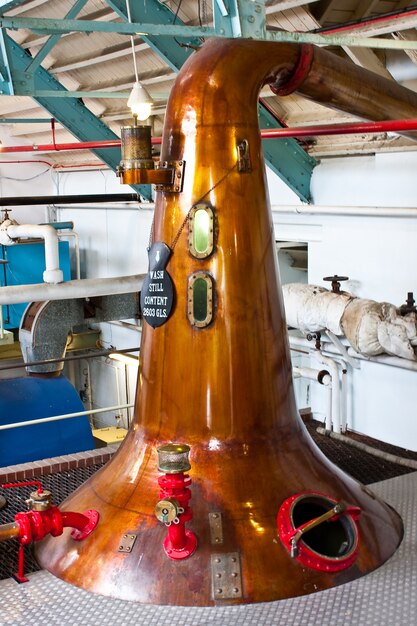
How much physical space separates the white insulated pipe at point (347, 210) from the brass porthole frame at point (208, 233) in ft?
9.42

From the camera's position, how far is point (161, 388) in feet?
10.1

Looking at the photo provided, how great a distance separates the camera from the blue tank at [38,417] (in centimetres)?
688

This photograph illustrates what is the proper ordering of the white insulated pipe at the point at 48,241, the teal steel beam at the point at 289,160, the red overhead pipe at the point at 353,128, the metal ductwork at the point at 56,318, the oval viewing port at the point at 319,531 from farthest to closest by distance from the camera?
the metal ductwork at the point at 56,318 → the white insulated pipe at the point at 48,241 → the teal steel beam at the point at 289,160 → the red overhead pipe at the point at 353,128 → the oval viewing port at the point at 319,531

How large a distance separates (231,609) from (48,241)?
5.58 m

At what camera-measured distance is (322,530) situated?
313cm

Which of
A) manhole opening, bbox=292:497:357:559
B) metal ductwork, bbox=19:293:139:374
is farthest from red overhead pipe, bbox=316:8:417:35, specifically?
metal ductwork, bbox=19:293:139:374

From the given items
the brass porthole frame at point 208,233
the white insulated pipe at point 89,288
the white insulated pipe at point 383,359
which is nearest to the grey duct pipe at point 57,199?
the white insulated pipe at point 89,288

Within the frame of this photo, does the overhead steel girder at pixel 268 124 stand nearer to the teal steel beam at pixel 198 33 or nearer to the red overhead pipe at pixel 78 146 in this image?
the red overhead pipe at pixel 78 146

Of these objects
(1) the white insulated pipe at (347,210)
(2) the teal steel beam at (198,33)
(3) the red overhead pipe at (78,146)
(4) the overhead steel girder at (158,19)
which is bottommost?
(1) the white insulated pipe at (347,210)

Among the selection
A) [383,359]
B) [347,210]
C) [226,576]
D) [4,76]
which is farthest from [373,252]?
[226,576]

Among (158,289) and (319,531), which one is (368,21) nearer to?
(158,289)

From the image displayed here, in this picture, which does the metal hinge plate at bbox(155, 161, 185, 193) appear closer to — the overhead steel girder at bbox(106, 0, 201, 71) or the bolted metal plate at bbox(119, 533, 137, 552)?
the bolted metal plate at bbox(119, 533, 137, 552)

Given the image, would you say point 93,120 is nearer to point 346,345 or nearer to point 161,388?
point 346,345

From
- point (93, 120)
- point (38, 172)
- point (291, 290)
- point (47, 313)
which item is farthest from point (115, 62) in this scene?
point (38, 172)
